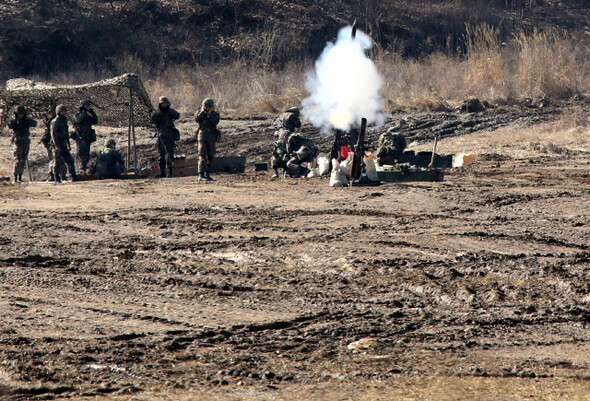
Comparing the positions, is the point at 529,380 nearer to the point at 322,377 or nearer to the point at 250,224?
the point at 322,377

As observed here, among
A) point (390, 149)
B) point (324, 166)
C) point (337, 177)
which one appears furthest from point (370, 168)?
point (324, 166)

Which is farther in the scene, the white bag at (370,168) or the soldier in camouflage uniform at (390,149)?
the soldier in camouflage uniform at (390,149)

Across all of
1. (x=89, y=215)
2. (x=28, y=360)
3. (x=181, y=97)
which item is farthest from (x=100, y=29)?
(x=28, y=360)

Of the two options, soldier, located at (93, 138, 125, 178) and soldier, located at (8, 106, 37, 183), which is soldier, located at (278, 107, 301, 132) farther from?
soldier, located at (8, 106, 37, 183)

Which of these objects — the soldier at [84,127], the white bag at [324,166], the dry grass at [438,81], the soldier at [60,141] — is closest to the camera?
the white bag at [324,166]

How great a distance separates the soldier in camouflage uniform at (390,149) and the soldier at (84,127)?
6.19m

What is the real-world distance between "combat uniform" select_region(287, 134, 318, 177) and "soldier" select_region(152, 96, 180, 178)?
2.86m

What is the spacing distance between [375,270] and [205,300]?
6.12ft

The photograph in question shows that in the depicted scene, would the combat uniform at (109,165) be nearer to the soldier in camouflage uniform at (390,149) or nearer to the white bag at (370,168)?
the soldier in camouflage uniform at (390,149)

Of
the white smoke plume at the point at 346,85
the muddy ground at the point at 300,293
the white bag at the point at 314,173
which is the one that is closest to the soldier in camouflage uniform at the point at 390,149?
the white smoke plume at the point at 346,85

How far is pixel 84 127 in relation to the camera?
61.1ft

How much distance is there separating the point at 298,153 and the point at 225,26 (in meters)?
20.4

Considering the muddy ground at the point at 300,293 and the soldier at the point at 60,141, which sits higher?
the soldier at the point at 60,141

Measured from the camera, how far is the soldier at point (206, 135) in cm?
1659
